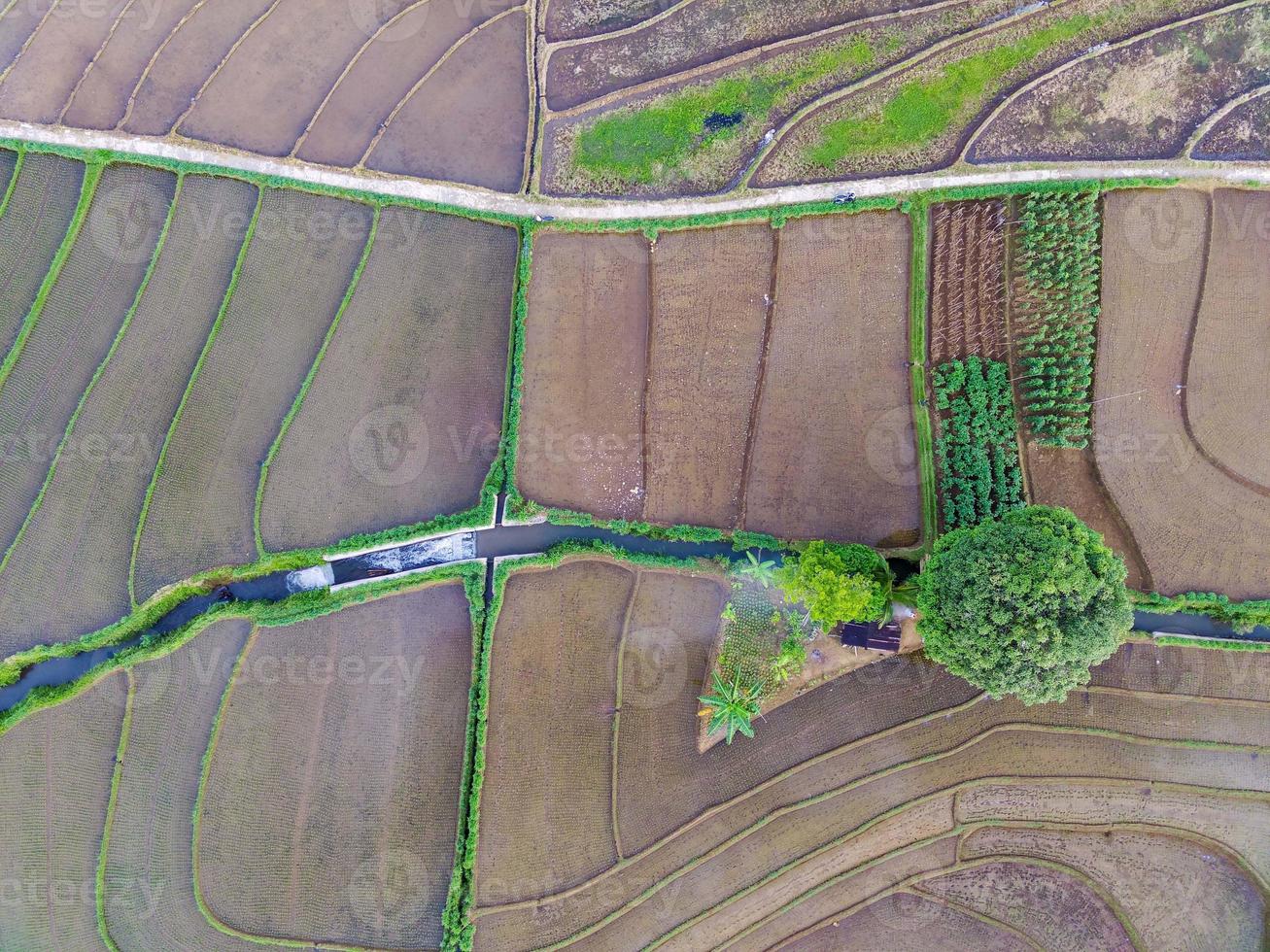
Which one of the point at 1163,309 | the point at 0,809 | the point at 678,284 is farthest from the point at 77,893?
the point at 1163,309

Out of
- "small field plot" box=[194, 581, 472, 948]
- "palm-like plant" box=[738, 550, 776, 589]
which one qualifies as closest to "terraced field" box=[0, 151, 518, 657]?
"small field plot" box=[194, 581, 472, 948]

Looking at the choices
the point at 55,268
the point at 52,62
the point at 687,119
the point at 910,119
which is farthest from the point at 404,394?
the point at 910,119

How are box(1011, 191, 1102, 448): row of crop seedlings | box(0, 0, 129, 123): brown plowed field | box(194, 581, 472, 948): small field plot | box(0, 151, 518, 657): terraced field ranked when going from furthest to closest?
1. box(0, 0, 129, 123): brown plowed field
2. box(1011, 191, 1102, 448): row of crop seedlings
3. box(0, 151, 518, 657): terraced field
4. box(194, 581, 472, 948): small field plot

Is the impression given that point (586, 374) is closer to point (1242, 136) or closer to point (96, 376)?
point (96, 376)

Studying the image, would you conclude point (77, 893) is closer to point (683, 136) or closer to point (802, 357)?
point (802, 357)

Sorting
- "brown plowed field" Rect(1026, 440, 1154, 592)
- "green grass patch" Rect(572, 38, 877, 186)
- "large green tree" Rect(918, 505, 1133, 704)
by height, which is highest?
"green grass patch" Rect(572, 38, 877, 186)

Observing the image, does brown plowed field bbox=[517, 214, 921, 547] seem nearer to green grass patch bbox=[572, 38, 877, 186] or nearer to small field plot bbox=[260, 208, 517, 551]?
small field plot bbox=[260, 208, 517, 551]

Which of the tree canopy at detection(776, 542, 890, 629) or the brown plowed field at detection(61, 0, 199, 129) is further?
the brown plowed field at detection(61, 0, 199, 129)
